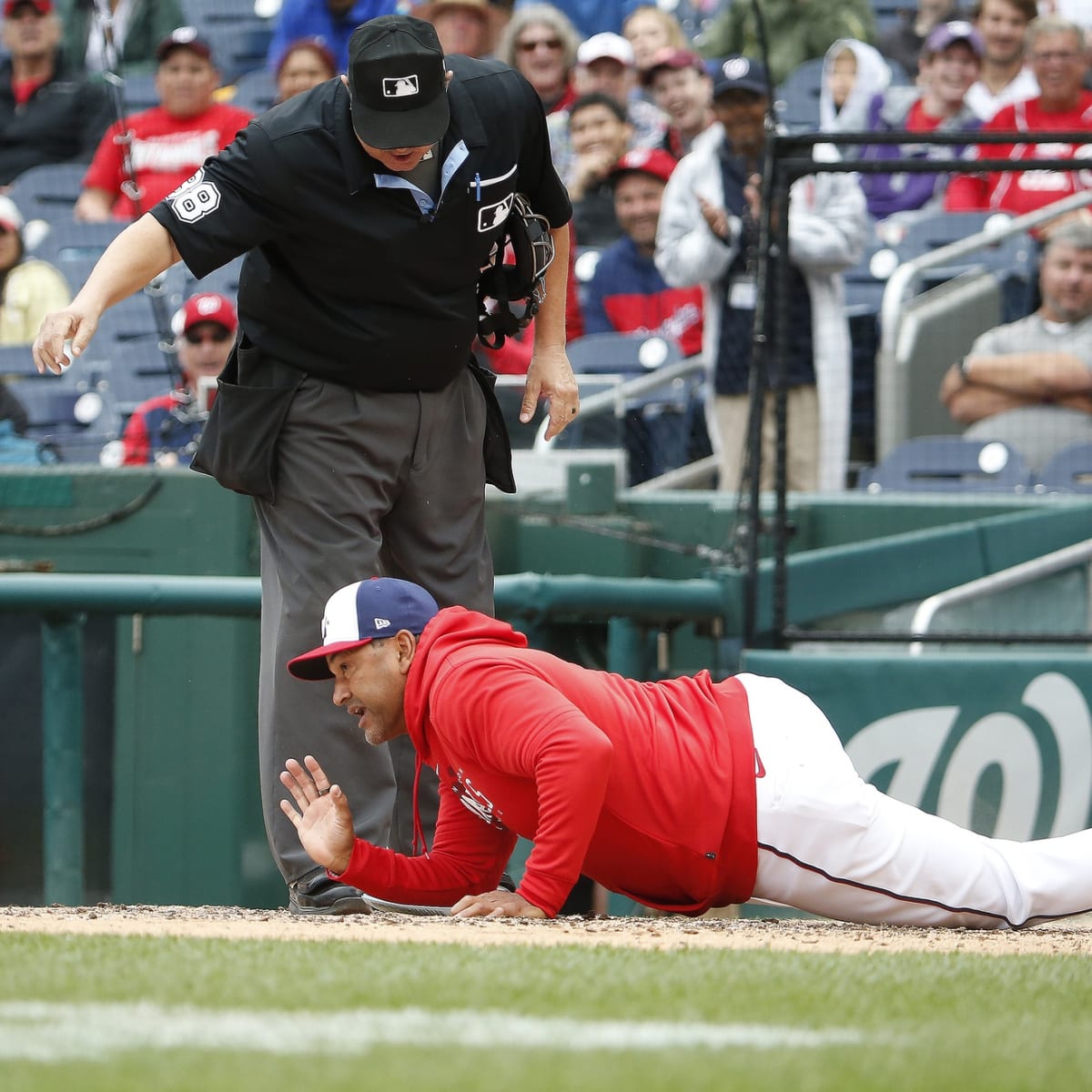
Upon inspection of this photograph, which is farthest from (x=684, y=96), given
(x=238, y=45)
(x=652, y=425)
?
(x=238, y=45)

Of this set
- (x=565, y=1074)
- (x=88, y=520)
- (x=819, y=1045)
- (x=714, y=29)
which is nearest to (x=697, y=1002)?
(x=819, y=1045)

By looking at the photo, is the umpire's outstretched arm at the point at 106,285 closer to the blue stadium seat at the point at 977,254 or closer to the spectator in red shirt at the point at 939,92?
the blue stadium seat at the point at 977,254

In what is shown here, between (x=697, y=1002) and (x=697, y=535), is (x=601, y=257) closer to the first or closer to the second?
(x=697, y=535)

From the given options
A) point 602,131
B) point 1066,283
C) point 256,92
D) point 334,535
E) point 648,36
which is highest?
point 648,36

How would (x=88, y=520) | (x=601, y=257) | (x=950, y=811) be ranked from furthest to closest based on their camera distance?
(x=601, y=257)
(x=88, y=520)
(x=950, y=811)

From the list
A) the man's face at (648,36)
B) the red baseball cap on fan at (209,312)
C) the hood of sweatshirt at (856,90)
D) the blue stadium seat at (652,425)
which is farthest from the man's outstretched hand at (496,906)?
the man's face at (648,36)

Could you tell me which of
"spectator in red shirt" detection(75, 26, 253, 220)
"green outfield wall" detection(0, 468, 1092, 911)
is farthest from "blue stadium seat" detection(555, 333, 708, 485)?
"spectator in red shirt" detection(75, 26, 253, 220)

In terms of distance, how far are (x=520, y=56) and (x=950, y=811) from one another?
210 inches

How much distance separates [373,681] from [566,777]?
0.50 metres

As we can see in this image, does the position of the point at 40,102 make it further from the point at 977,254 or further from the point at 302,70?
the point at 977,254

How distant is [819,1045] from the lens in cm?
233

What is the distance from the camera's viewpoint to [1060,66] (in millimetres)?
8086

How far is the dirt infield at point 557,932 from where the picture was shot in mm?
3322

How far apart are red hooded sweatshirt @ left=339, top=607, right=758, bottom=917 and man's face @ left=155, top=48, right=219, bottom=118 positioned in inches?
253
